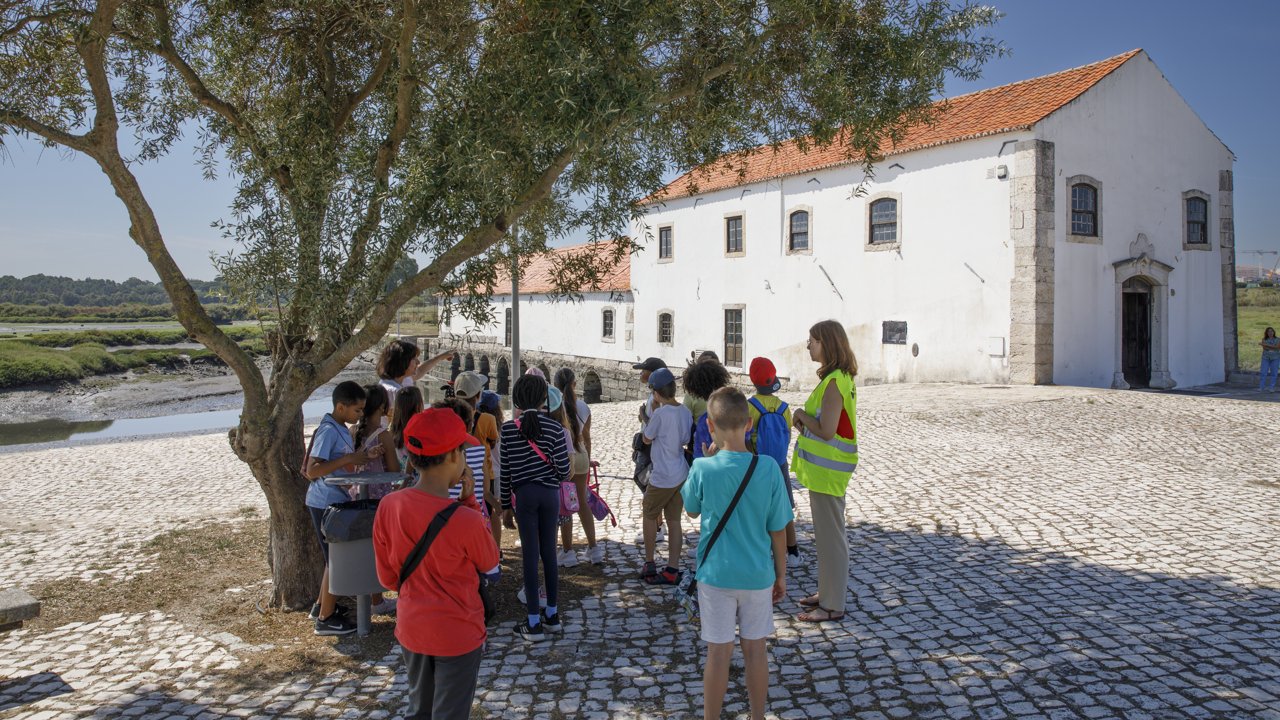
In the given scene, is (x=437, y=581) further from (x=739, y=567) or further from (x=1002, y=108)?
(x=1002, y=108)

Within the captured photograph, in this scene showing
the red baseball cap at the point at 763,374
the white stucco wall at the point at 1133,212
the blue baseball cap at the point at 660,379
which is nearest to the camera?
the red baseball cap at the point at 763,374

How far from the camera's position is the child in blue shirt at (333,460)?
4836 mm

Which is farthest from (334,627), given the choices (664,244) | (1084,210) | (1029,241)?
(664,244)

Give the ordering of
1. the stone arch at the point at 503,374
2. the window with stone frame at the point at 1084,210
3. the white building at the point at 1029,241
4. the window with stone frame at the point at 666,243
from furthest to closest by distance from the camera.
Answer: the stone arch at the point at 503,374, the window with stone frame at the point at 666,243, the window with stone frame at the point at 1084,210, the white building at the point at 1029,241

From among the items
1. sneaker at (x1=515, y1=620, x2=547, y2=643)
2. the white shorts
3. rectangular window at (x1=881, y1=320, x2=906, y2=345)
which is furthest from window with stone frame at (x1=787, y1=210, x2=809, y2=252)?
the white shorts

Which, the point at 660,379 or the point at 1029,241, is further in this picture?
the point at 1029,241

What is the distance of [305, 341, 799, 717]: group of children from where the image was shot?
308cm

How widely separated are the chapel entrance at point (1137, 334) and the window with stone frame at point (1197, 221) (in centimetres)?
235

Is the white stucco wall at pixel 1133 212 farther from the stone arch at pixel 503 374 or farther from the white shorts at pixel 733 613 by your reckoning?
the stone arch at pixel 503 374

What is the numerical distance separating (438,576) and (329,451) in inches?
82.9

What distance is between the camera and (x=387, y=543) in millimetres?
3162

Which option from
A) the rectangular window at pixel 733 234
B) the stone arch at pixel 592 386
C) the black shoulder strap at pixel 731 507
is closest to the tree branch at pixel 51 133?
the black shoulder strap at pixel 731 507

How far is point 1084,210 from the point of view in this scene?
1842 cm

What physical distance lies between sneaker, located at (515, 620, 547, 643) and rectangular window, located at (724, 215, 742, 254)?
845 inches
